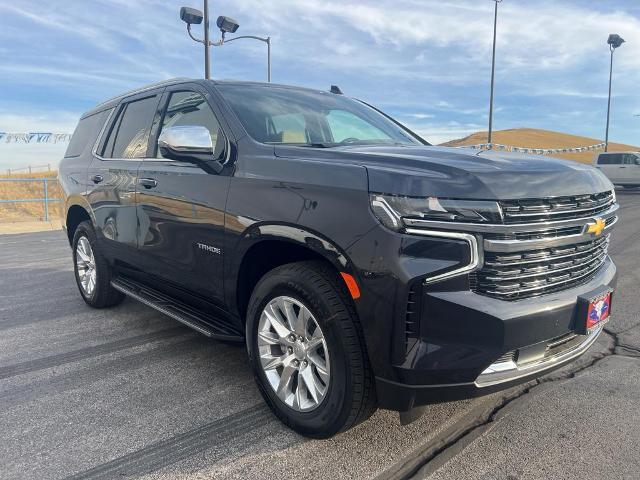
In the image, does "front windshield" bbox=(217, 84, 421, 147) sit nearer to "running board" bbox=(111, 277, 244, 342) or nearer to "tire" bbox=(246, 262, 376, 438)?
"tire" bbox=(246, 262, 376, 438)

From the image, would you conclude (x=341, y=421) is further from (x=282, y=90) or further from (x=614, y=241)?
(x=614, y=241)

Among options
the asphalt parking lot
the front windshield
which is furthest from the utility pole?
the asphalt parking lot

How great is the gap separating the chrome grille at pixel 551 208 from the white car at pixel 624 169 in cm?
2633

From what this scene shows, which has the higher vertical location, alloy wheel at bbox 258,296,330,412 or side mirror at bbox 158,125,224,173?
side mirror at bbox 158,125,224,173

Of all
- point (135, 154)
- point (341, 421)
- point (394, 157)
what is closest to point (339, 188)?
point (394, 157)

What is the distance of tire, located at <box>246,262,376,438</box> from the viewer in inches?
96.0

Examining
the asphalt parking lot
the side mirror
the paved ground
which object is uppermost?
the side mirror

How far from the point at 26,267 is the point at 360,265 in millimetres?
7128

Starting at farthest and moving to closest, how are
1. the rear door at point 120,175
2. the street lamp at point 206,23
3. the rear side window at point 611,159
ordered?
the rear side window at point 611,159 → the street lamp at point 206,23 → the rear door at point 120,175

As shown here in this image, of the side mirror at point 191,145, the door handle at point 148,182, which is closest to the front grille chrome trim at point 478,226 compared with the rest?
the side mirror at point 191,145

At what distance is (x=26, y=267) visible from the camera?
25.8 ft

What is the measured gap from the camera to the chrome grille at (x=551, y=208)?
2.28 meters

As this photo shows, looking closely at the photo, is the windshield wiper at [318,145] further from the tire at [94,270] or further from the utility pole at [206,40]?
the utility pole at [206,40]

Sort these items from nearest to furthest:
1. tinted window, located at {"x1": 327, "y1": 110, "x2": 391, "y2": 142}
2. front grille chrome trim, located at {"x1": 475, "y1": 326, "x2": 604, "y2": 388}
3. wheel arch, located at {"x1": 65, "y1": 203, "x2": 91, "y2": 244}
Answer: front grille chrome trim, located at {"x1": 475, "y1": 326, "x2": 604, "y2": 388} < tinted window, located at {"x1": 327, "y1": 110, "x2": 391, "y2": 142} < wheel arch, located at {"x1": 65, "y1": 203, "x2": 91, "y2": 244}
